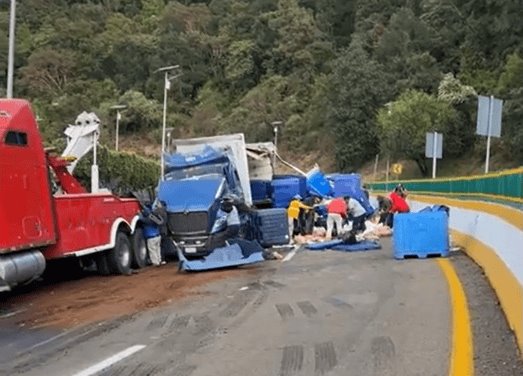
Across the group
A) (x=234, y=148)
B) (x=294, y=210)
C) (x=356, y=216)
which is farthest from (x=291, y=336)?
(x=294, y=210)

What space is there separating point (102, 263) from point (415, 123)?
197 feet

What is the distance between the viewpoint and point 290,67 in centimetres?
12181

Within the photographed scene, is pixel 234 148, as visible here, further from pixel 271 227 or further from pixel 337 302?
pixel 337 302

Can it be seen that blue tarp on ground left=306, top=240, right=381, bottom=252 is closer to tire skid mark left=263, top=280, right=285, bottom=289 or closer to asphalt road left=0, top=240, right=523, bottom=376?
tire skid mark left=263, top=280, right=285, bottom=289

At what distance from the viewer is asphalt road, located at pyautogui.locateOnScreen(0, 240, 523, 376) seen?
24.0ft

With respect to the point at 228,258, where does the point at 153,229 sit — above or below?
above

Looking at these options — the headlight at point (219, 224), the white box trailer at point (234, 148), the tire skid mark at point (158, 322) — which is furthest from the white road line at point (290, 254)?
the tire skid mark at point (158, 322)

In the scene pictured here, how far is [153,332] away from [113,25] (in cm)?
13445

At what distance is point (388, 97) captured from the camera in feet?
294

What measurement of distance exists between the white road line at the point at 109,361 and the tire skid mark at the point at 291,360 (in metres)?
1.59

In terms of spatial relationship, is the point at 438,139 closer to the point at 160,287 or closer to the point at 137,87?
the point at 160,287

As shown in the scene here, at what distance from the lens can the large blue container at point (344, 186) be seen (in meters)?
31.5

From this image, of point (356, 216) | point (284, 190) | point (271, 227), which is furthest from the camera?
point (284, 190)

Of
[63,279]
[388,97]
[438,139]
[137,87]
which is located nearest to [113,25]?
[137,87]
